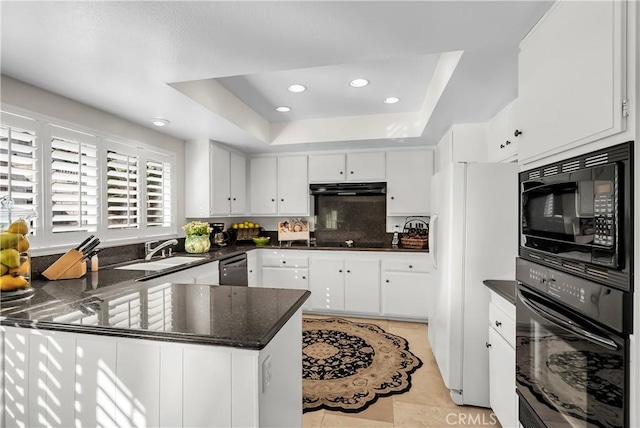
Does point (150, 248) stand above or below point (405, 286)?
above

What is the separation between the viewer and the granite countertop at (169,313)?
3.98 feet

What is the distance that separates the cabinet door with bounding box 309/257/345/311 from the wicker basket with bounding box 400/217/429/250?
0.86m

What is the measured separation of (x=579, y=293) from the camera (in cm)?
115

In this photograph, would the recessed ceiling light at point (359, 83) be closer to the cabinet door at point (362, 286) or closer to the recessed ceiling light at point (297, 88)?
the recessed ceiling light at point (297, 88)

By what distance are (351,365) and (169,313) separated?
1.91 m

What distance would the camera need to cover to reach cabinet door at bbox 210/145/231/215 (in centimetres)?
383

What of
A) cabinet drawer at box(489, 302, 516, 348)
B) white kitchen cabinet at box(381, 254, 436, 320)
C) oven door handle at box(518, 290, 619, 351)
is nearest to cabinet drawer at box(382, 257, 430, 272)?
white kitchen cabinet at box(381, 254, 436, 320)

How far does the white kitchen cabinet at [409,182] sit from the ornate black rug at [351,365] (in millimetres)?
1528

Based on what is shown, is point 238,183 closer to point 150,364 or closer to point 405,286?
point 405,286

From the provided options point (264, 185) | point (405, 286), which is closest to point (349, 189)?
point (264, 185)

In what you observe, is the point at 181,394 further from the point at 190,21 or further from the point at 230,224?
the point at 230,224

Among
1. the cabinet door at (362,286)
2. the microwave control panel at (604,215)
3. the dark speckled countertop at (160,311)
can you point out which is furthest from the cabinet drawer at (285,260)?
the microwave control panel at (604,215)

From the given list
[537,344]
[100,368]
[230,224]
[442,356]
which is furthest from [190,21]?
[230,224]

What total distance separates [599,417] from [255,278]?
3605mm
